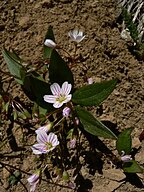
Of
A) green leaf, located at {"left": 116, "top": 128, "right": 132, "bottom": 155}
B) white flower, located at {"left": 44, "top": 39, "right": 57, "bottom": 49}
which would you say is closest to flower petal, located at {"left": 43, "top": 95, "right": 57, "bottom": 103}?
white flower, located at {"left": 44, "top": 39, "right": 57, "bottom": 49}

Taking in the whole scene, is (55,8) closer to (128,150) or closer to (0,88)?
(0,88)

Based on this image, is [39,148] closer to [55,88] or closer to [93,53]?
[55,88]

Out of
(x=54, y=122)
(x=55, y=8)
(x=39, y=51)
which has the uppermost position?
(x=55, y=8)

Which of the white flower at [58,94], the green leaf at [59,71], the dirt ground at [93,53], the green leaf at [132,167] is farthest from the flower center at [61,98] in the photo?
the green leaf at [132,167]

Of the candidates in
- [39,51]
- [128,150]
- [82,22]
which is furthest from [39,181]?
[82,22]

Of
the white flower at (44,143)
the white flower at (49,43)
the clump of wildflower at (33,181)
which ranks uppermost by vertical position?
the white flower at (49,43)

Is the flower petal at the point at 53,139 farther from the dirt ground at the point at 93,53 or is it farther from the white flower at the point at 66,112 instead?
the dirt ground at the point at 93,53
